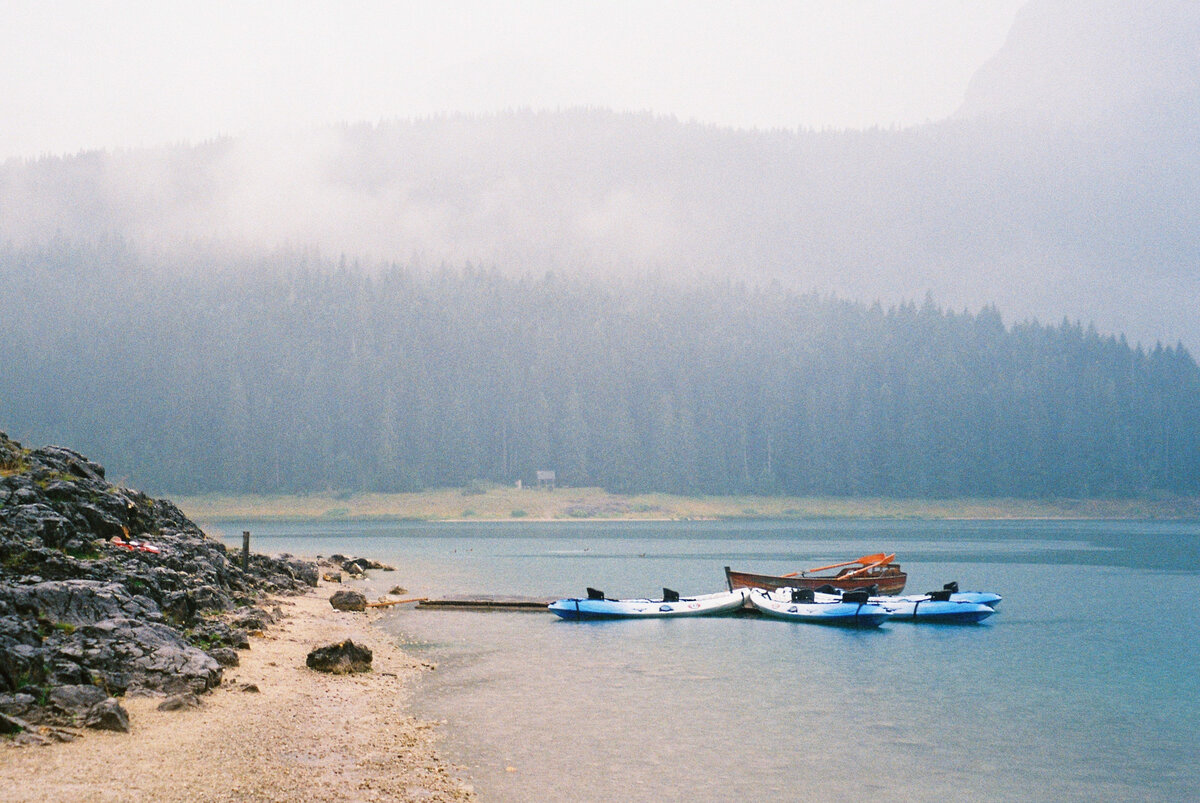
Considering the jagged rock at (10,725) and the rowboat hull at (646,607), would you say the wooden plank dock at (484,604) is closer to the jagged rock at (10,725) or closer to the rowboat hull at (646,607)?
the rowboat hull at (646,607)

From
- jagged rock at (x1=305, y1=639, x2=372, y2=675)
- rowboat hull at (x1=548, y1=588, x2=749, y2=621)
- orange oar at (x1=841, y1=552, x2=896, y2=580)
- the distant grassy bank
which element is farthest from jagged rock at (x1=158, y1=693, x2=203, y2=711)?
the distant grassy bank

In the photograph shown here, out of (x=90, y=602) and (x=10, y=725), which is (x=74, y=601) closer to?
(x=90, y=602)

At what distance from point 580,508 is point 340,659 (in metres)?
A: 154

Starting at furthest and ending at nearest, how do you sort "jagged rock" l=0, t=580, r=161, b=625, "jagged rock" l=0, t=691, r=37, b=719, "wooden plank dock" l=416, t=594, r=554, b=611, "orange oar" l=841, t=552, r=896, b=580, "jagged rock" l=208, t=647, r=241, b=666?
"orange oar" l=841, t=552, r=896, b=580
"wooden plank dock" l=416, t=594, r=554, b=611
"jagged rock" l=208, t=647, r=241, b=666
"jagged rock" l=0, t=580, r=161, b=625
"jagged rock" l=0, t=691, r=37, b=719

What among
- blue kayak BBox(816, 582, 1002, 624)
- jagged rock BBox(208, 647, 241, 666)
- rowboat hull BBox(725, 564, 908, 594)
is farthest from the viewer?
rowboat hull BBox(725, 564, 908, 594)

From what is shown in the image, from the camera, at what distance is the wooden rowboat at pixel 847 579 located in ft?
164

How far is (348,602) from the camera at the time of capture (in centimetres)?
4300

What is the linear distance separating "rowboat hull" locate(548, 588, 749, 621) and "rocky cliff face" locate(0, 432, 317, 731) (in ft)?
46.7

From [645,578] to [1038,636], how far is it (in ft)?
96.2

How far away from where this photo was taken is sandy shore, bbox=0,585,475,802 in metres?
14.8

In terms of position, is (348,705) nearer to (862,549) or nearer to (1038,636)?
(1038,636)

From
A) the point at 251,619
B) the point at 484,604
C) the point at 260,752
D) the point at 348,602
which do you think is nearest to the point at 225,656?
the point at 251,619

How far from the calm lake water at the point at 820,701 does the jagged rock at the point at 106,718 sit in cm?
649

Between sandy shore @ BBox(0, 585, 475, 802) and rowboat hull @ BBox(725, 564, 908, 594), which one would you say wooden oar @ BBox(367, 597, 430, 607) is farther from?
sandy shore @ BBox(0, 585, 475, 802)
